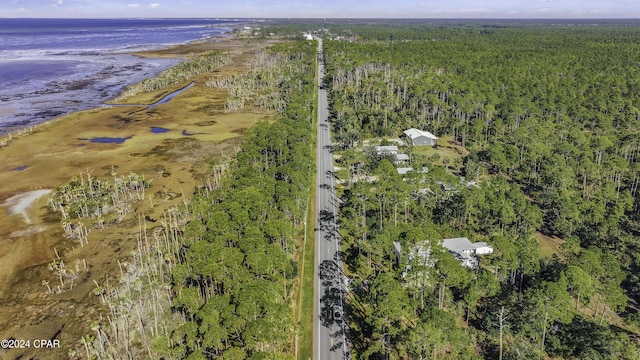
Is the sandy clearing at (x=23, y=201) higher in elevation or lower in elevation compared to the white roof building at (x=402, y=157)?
lower

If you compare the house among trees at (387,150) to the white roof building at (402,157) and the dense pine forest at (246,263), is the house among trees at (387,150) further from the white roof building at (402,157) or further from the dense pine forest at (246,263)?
the dense pine forest at (246,263)

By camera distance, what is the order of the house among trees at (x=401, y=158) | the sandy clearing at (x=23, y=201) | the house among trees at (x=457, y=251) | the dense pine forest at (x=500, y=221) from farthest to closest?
the house among trees at (x=401, y=158)
the sandy clearing at (x=23, y=201)
the house among trees at (x=457, y=251)
the dense pine forest at (x=500, y=221)

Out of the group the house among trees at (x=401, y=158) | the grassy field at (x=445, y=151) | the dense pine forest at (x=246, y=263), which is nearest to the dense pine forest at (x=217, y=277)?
the dense pine forest at (x=246, y=263)

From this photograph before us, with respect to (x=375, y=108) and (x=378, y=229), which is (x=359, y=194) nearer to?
(x=378, y=229)

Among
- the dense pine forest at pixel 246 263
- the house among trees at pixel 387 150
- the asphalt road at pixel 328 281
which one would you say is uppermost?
the house among trees at pixel 387 150

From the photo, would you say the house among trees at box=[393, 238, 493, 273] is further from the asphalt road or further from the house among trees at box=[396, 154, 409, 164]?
the house among trees at box=[396, 154, 409, 164]

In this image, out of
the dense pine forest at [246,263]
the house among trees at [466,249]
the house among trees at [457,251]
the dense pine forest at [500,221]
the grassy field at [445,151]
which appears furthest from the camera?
the grassy field at [445,151]

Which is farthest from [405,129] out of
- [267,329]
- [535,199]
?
[267,329]
